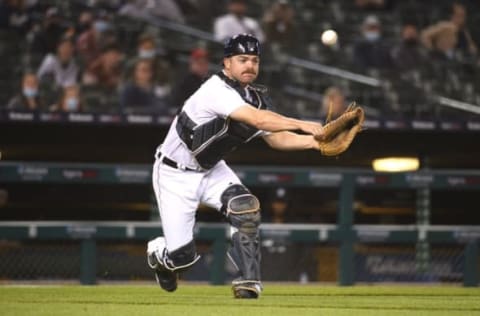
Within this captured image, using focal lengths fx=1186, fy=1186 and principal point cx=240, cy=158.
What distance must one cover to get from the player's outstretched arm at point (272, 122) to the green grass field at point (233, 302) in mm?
1060

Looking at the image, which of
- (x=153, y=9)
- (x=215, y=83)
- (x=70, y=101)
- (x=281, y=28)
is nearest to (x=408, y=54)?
(x=281, y=28)

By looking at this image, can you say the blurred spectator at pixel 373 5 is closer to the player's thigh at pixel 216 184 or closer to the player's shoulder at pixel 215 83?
the player's thigh at pixel 216 184

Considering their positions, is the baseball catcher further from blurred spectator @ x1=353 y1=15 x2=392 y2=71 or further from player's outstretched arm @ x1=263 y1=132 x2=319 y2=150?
blurred spectator @ x1=353 y1=15 x2=392 y2=71

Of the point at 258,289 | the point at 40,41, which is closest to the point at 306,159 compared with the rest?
the point at 40,41

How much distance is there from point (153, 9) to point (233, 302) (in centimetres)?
781

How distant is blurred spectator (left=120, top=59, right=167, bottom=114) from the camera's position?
40.7 ft

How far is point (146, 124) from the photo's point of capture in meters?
12.1

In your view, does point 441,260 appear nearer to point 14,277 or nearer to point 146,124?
point 146,124

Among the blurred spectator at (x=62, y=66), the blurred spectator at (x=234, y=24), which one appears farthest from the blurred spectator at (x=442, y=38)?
the blurred spectator at (x=62, y=66)

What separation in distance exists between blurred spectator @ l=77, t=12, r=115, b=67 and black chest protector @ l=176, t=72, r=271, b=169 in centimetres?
555

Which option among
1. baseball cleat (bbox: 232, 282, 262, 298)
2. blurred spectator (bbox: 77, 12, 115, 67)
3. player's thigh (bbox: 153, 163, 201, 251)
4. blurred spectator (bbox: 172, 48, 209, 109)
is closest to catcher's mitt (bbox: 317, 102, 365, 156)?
baseball cleat (bbox: 232, 282, 262, 298)

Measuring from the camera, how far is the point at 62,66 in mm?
12953

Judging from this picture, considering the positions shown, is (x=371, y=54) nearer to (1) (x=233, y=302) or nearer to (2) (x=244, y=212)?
(2) (x=244, y=212)

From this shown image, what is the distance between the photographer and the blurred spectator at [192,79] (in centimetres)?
1248
